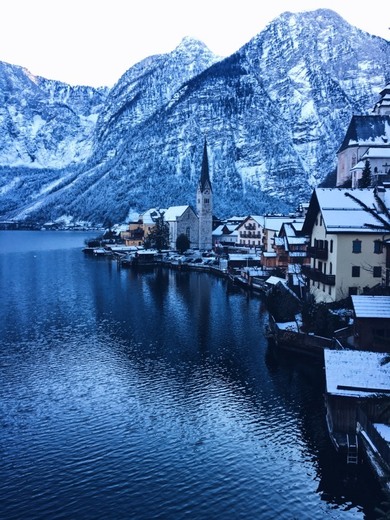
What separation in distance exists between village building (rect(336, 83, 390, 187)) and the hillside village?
0.19 metres

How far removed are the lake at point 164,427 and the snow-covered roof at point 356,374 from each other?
343 cm

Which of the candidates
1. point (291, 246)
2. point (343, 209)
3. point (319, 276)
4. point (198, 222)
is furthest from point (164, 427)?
point (198, 222)

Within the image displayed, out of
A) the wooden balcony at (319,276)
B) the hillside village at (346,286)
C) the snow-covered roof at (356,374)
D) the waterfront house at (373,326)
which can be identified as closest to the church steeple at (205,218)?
the hillside village at (346,286)

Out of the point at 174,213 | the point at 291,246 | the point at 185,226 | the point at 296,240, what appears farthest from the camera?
the point at 174,213

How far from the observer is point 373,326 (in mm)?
36938

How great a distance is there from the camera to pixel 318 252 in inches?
2042

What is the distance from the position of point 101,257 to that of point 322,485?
12224cm

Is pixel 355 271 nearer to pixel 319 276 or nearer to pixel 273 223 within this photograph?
pixel 319 276

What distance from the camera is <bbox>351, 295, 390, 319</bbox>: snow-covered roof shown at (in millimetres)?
36562

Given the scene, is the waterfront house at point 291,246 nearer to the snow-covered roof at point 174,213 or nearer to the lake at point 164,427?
the lake at point 164,427

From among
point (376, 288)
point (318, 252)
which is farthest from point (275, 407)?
point (318, 252)

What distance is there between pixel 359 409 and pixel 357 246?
24724 mm

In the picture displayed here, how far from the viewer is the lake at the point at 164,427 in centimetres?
2305

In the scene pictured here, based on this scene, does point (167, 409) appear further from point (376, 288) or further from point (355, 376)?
point (376, 288)
